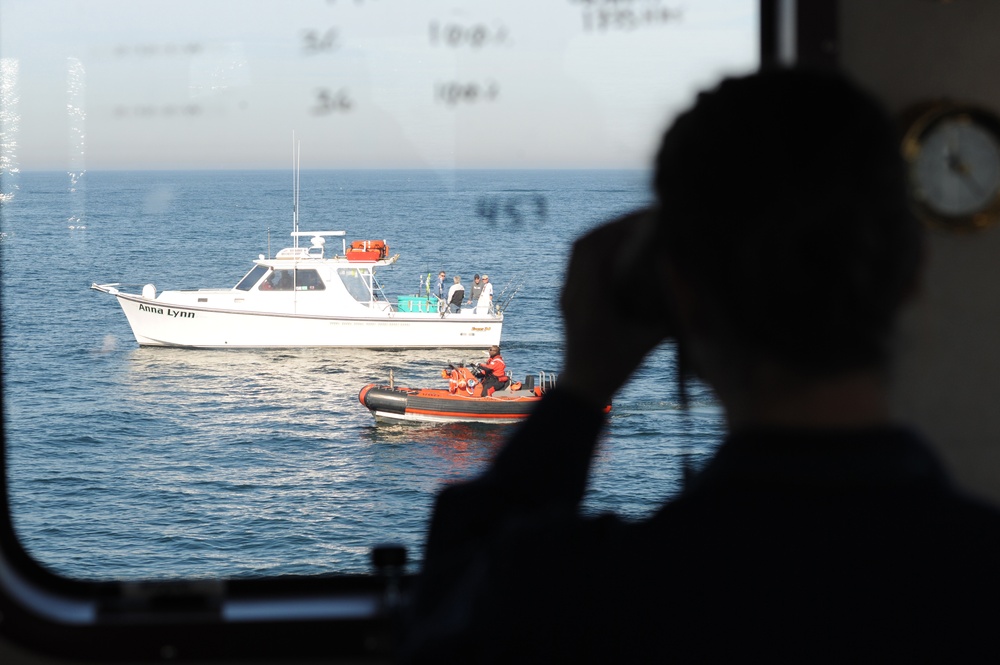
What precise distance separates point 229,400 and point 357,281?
8680 mm

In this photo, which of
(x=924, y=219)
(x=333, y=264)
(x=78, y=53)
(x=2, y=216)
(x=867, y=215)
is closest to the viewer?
(x=867, y=215)

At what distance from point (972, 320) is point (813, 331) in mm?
870

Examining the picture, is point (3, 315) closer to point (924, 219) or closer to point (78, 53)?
point (78, 53)

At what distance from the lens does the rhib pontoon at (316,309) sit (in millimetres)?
9367

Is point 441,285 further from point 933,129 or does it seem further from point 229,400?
point 229,400

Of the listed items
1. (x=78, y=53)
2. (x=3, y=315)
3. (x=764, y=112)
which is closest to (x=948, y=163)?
(x=764, y=112)

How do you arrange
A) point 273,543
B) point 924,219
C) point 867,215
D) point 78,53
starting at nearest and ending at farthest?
point 867,215
point 924,219
point 78,53
point 273,543

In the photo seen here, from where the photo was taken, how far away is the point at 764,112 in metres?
0.37

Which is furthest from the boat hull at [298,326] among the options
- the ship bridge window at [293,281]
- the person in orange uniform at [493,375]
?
the person in orange uniform at [493,375]

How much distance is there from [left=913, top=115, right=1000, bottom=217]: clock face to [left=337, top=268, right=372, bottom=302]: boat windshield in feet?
28.2

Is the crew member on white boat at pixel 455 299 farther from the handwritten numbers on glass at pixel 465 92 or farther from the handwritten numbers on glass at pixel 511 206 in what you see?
the handwritten numbers on glass at pixel 465 92

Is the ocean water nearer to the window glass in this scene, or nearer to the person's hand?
the window glass

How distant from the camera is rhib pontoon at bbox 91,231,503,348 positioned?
9367 millimetres

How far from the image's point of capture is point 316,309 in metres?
9.41
